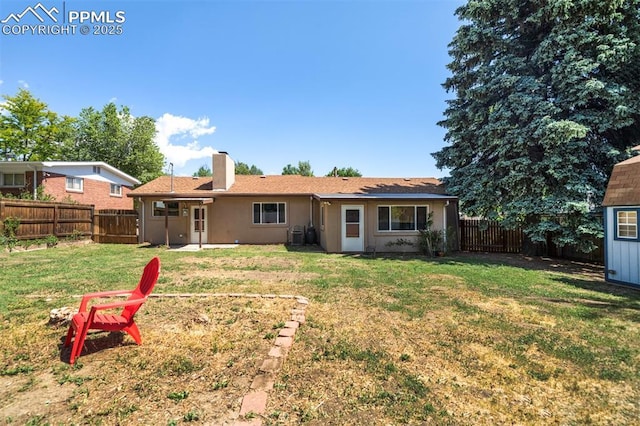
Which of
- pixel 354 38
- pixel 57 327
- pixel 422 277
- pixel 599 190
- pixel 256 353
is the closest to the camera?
pixel 256 353

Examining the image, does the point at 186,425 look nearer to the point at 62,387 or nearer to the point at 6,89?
the point at 62,387

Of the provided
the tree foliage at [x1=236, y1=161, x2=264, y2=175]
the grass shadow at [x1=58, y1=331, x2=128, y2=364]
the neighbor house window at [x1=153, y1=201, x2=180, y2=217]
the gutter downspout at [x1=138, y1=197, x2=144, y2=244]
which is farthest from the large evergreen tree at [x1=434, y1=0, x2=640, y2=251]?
the tree foliage at [x1=236, y1=161, x2=264, y2=175]

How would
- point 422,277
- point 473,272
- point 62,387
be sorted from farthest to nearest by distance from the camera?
point 473,272 < point 422,277 < point 62,387

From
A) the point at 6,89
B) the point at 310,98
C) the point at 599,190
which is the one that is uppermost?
the point at 6,89

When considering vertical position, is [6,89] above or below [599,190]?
above

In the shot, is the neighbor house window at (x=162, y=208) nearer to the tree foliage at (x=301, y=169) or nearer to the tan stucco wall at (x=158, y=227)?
the tan stucco wall at (x=158, y=227)

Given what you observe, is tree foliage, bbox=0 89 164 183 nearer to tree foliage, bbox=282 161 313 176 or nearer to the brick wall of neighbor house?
the brick wall of neighbor house

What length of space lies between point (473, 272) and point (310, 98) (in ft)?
45.3

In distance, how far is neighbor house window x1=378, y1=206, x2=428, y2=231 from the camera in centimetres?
1308

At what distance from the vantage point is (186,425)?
2.37 m

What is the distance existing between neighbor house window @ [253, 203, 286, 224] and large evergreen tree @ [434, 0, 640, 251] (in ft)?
28.0

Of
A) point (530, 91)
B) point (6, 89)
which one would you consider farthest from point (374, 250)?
point (6, 89)

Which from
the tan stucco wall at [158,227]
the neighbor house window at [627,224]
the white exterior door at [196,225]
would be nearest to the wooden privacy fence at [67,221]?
the tan stucco wall at [158,227]

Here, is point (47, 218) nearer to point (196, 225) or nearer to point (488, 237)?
point (196, 225)
